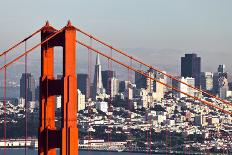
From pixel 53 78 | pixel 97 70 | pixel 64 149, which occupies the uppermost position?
pixel 97 70

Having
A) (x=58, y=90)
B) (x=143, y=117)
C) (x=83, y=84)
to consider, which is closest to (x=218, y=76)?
(x=83, y=84)

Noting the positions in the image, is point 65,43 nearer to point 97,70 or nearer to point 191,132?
point 191,132

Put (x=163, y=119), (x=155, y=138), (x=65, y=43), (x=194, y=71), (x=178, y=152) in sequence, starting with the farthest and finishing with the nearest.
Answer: (x=194, y=71), (x=163, y=119), (x=155, y=138), (x=178, y=152), (x=65, y=43)

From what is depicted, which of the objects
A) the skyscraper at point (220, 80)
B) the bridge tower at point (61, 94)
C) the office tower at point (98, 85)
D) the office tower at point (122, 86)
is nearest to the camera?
the bridge tower at point (61, 94)

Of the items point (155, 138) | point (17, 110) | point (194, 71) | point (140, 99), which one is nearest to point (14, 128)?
point (155, 138)

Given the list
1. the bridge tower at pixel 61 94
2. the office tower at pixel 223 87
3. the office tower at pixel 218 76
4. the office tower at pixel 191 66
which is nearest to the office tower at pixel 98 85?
the office tower at pixel 223 87

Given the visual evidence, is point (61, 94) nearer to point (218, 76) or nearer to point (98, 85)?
point (98, 85)

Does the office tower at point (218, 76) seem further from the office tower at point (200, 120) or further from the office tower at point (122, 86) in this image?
the office tower at point (200, 120)
